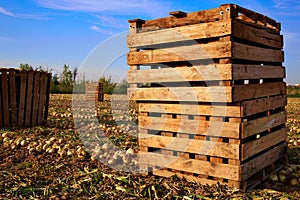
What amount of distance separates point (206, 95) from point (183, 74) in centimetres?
46

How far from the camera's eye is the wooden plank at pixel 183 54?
425 cm

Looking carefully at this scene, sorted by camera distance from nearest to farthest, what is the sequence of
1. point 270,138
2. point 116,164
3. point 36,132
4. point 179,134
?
point 179,134 → point 270,138 → point 116,164 → point 36,132

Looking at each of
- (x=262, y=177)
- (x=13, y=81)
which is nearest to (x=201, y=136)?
(x=262, y=177)

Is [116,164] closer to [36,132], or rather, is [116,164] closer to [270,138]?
[270,138]

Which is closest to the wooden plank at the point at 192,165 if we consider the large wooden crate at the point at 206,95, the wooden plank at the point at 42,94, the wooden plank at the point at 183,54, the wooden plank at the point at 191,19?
the large wooden crate at the point at 206,95

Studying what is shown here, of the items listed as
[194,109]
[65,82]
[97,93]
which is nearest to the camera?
[194,109]

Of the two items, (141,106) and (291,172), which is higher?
(141,106)

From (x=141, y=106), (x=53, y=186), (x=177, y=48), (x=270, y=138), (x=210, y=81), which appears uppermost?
(x=177, y=48)

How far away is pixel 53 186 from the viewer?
461cm

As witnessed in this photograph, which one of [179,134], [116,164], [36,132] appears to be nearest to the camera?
[179,134]

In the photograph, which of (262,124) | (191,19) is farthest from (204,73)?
(262,124)

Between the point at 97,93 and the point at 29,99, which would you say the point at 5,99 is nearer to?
the point at 29,99

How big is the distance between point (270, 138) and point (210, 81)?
4.95 ft

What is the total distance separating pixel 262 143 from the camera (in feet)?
16.0
